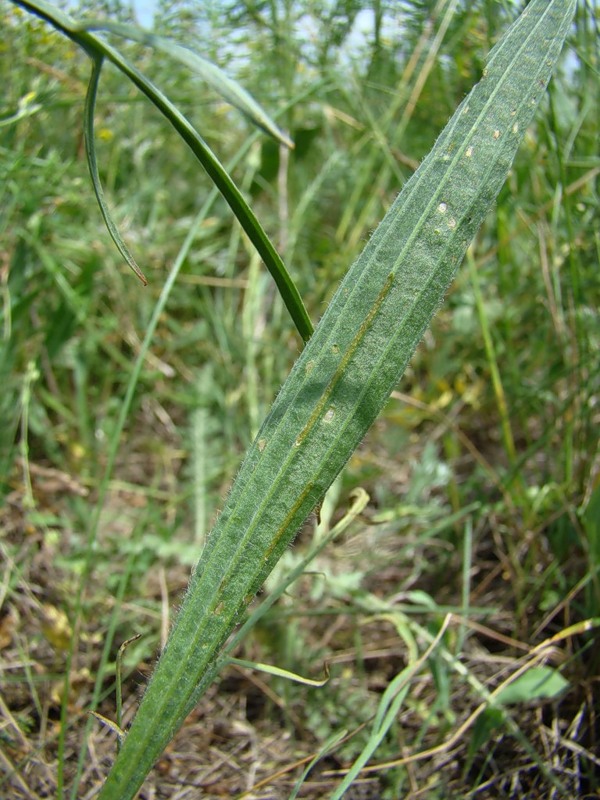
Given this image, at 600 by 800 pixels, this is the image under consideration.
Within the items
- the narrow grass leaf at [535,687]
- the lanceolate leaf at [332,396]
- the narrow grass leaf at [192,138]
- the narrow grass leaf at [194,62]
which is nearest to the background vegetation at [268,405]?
the narrow grass leaf at [535,687]

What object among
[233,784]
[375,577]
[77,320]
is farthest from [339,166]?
[233,784]

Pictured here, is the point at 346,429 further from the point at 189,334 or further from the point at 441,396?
the point at 189,334

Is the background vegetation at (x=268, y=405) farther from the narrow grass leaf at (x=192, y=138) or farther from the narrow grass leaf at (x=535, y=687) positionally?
the narrow grass leaf at (x=192, y=138)

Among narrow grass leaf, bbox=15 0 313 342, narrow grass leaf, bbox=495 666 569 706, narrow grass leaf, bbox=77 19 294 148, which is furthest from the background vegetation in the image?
narrow grass leaf, bbox=77 19 294 148

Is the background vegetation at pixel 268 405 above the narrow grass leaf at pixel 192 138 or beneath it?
beneath

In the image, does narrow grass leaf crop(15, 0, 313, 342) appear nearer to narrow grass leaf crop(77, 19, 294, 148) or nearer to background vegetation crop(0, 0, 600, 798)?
narrow grass leaf crop(77, 19, 294, 148)

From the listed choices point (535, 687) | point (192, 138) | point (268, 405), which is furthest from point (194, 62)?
point (268, 405)
